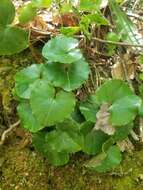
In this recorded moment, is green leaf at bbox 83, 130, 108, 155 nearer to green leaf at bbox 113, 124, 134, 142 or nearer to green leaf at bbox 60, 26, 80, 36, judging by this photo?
green leaf at bbox 113, 124, 134, 142

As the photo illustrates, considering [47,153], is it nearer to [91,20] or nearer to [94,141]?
[94,141]

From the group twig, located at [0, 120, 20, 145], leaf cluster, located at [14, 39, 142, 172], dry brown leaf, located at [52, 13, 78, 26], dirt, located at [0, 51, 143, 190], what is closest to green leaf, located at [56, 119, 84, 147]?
leaf cluster, located at [14, 39, 142, 172]

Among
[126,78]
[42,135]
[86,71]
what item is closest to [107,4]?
[126,78]

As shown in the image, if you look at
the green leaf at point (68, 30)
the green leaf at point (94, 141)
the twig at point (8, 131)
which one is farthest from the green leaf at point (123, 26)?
the twig at point (8, 131)

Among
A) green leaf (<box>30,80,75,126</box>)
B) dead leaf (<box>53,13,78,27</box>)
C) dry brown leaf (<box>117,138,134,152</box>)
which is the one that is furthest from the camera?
dead leaf (<box>53,13,78,27</box>)

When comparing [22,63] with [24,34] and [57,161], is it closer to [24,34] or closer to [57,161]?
[24,34]
